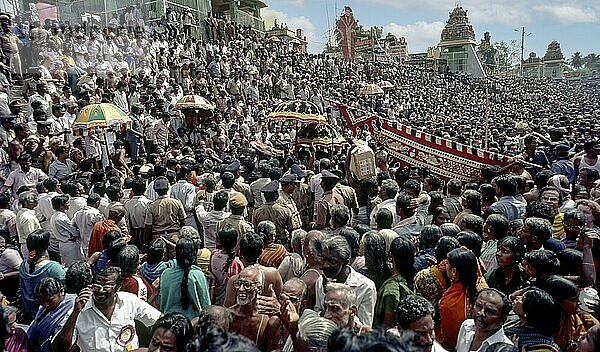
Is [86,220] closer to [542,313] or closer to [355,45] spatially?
[542,313]

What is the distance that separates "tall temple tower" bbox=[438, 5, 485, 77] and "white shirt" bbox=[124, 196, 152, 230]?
165ft

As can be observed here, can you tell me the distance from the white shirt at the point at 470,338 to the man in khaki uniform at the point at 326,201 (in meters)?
3.02

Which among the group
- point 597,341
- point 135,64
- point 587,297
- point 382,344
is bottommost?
point 587,297

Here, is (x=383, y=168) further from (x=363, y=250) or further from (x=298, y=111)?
(x=363, y=250)

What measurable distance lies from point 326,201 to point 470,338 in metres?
3.26

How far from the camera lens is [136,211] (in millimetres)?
6141

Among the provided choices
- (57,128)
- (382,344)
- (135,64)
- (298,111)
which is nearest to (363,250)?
(382,344)

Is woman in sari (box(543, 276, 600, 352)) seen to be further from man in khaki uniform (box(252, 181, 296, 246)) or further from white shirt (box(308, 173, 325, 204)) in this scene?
white shirt (box(308, 173, 325, 204))

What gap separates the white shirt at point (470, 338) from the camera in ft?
9.71

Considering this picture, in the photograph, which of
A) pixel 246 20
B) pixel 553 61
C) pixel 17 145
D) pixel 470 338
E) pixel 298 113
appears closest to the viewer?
pixel 470 338

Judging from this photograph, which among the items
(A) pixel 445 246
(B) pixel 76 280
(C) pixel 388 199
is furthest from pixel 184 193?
(A) pixel 445 246

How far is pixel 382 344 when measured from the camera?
1.74m

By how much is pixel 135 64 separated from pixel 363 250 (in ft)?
47.5

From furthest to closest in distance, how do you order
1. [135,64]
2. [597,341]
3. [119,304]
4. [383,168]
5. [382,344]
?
[135,64], [383,168], [119,304], [597,341], [382,344]
